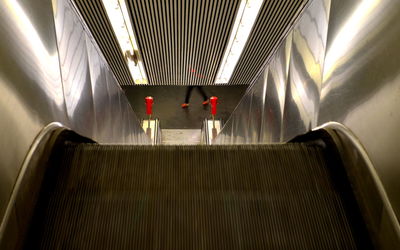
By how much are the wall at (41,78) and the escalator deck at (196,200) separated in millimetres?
203

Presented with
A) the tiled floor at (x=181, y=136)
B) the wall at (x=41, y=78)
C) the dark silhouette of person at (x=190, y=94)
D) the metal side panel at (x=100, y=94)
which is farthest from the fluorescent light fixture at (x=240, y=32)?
the wall at (x=41, y=78)

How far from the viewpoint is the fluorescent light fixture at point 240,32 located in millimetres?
5179

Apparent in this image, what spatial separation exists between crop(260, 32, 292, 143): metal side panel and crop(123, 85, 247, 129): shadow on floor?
644 centimetres

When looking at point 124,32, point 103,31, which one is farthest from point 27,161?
point 103,31

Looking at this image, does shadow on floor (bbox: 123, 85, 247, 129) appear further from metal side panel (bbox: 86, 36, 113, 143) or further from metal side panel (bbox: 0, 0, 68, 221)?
metal side panel (bbox: 0, 0, 68, 221)

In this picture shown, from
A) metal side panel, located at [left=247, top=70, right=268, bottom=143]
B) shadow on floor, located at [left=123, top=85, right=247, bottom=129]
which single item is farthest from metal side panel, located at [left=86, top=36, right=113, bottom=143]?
shadow on floor, located at [left=123, top=85, right=247, bottom=129]

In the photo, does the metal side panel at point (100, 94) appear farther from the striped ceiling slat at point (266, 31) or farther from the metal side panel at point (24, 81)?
the striped ceiling slat at point (266, 31)

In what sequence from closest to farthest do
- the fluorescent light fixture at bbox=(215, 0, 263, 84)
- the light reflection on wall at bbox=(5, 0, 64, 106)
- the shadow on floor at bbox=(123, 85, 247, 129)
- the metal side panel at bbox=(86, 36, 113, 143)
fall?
the light reflection on wall at bbox=(5, 0, 64, 106) < the metal side panel at bbox=(86, 36, 113, 143) < the fluorescent light fixture at bbox=(215, 0, 263, 84) < the shadow on floor at bbox=(123, 85, 247, 129)

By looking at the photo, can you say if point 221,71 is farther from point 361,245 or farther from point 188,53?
point 361,245

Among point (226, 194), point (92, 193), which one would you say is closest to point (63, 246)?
point (92, 193)

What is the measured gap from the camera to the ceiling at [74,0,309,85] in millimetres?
5516

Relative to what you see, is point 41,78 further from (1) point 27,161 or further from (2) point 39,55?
(1) point 27,161

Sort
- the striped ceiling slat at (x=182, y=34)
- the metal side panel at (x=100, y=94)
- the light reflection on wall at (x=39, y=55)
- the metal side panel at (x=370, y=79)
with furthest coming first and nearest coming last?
the striped ceiling slat at (x=182, y=34) → the metal side panel at (x=100, y=94) → the light reflection on wall at (x=39, y=55) → the metal side panel at (x=370, y=79)

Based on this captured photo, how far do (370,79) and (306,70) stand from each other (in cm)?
108
